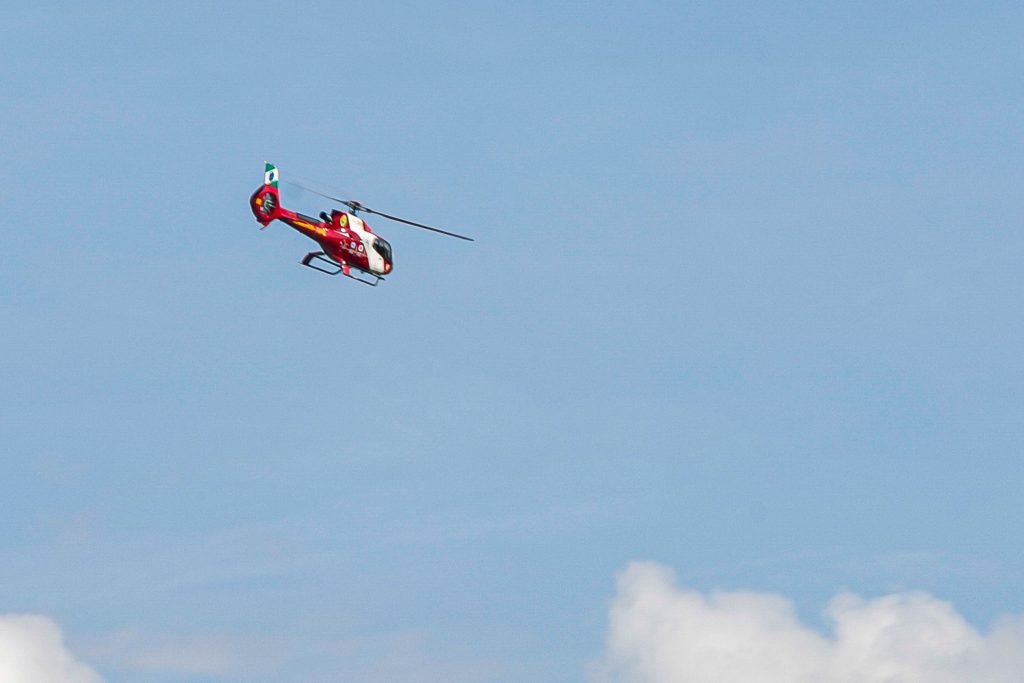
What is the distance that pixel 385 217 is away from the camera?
199 m

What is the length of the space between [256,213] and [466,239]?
19.6 metres

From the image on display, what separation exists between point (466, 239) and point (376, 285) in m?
13.5

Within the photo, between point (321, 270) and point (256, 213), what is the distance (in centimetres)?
836

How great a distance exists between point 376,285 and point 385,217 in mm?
4879

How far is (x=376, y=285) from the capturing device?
653 feet

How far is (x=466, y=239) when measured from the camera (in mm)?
187625

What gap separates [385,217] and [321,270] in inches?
293

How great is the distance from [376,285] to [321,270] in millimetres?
5837

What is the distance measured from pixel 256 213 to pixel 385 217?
9.22 meters

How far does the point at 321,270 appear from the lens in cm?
19462

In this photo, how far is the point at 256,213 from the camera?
199875 millimetres

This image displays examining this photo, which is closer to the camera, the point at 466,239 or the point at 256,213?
the point at 466,239
